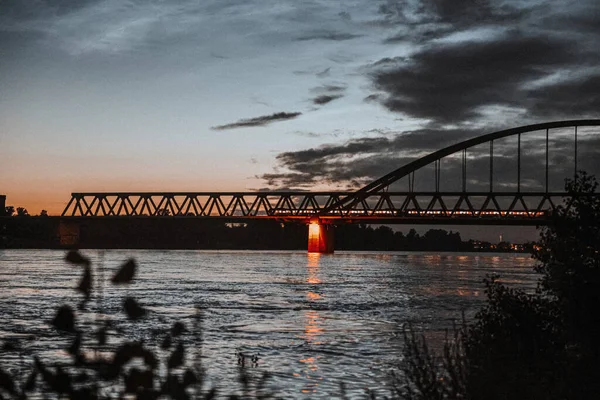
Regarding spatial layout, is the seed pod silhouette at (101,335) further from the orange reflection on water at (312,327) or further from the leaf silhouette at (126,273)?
the orange reflection on water at (312,327)

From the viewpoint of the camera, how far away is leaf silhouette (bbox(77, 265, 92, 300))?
3975 mm

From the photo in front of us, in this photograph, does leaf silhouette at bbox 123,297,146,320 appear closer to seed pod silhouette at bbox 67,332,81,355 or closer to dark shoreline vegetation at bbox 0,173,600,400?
seed pod silhouette at bbox 67,332,81,355

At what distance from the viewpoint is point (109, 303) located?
1171 inches

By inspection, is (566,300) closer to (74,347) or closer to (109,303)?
(74,347)

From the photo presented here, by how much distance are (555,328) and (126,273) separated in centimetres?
1126

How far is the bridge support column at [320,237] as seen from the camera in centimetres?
16200

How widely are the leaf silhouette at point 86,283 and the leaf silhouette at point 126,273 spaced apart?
12cm

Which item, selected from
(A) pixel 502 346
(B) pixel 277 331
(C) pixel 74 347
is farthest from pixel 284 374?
(C) pixel 74 347

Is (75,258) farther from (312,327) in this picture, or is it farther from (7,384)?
(312,327)

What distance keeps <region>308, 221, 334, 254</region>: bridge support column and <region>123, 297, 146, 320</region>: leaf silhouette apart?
512 feet

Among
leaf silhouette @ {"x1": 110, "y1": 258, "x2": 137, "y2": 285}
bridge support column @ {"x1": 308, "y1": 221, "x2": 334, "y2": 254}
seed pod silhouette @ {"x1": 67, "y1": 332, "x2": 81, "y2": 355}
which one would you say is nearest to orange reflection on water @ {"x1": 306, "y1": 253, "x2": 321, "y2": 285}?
seed pod silhouette @ {"x1": 67, "y1": 332, "x2": 81, "y2": 355}

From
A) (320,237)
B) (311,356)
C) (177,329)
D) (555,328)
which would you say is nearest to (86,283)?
(177,329)

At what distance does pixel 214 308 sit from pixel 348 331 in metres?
8.12

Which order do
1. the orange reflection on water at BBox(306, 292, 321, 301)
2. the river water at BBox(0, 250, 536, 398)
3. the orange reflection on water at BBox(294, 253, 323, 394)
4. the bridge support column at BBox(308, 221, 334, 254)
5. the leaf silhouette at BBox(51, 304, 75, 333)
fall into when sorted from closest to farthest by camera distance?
1. the leaf silhouette at BBox(51, 304, 75, 333)
2. the orange reflection on water at BBox(294, 253, 323, 394)
3. the river water at BBox(0, 250, 536, 398)
4. the orange reflection on water at BBox(306, 292, 321, 301)
5. the bridge support column at BBox(308, 221, 334, 254)
